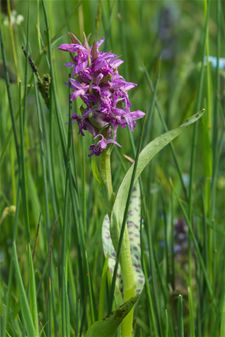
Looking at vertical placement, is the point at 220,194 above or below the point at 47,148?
below

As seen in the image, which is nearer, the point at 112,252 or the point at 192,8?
the point at 112,252

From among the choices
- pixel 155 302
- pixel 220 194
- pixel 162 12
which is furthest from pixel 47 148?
pixel 162 12

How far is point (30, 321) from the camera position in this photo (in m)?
1.10

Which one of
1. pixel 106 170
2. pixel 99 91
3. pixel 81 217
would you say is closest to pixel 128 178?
pixel 106 170

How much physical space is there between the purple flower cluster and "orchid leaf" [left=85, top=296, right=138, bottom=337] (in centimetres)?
23

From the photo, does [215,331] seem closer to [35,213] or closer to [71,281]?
[71,281]

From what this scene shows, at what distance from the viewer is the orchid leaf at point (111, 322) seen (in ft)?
3.70

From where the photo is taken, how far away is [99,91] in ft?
3.67

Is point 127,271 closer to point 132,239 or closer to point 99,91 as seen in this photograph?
point 132,239

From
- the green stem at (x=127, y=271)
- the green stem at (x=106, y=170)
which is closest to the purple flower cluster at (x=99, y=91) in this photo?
the green stem at (x=106, y=170)

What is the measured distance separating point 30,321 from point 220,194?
139 cm

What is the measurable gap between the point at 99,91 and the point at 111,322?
13.2 inches

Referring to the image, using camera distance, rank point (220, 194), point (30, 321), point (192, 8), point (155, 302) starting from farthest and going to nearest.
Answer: point (192, 8) → point (220, 194) → point (155, 302) → point (30, 321)

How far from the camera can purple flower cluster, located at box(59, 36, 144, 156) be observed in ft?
3.68
